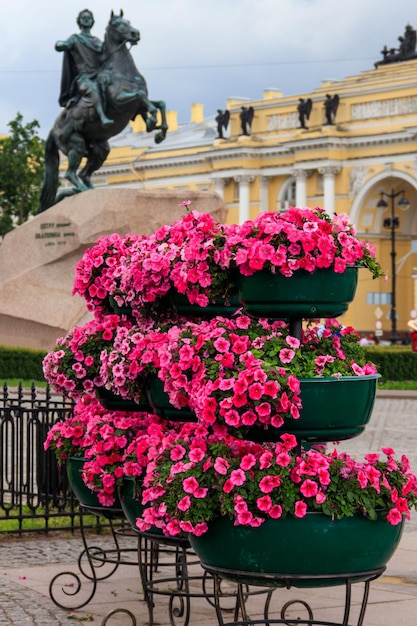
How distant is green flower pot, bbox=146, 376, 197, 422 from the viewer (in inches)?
203

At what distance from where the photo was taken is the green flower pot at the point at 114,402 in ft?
19.3

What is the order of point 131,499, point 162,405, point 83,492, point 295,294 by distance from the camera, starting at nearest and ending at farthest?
point 295,294, point 162,405, point 131,499, point 83,492

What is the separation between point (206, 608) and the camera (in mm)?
6277

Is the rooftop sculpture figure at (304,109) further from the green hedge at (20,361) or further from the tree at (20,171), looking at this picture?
the green hedge at (20,361)

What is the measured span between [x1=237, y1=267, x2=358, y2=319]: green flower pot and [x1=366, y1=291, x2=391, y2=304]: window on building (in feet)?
194

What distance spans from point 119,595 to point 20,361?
1609cm

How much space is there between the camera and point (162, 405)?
5242 millimetres

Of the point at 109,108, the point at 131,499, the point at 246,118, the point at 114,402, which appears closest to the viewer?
the point at 131,499

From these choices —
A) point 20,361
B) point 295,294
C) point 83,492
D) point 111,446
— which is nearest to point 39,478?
point 83,492

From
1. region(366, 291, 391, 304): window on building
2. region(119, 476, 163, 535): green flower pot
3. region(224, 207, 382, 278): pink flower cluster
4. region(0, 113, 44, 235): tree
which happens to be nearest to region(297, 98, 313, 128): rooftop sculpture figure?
region(366, 291, 391, 304): window on building

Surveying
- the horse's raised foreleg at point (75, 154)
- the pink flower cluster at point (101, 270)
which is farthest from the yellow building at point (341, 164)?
the pink flower cluster at point (101, 270)

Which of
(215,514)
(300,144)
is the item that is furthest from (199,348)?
(300,144)

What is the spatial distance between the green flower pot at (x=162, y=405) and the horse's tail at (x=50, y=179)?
17.6m

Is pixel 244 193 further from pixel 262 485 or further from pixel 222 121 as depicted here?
pixel 262 485
